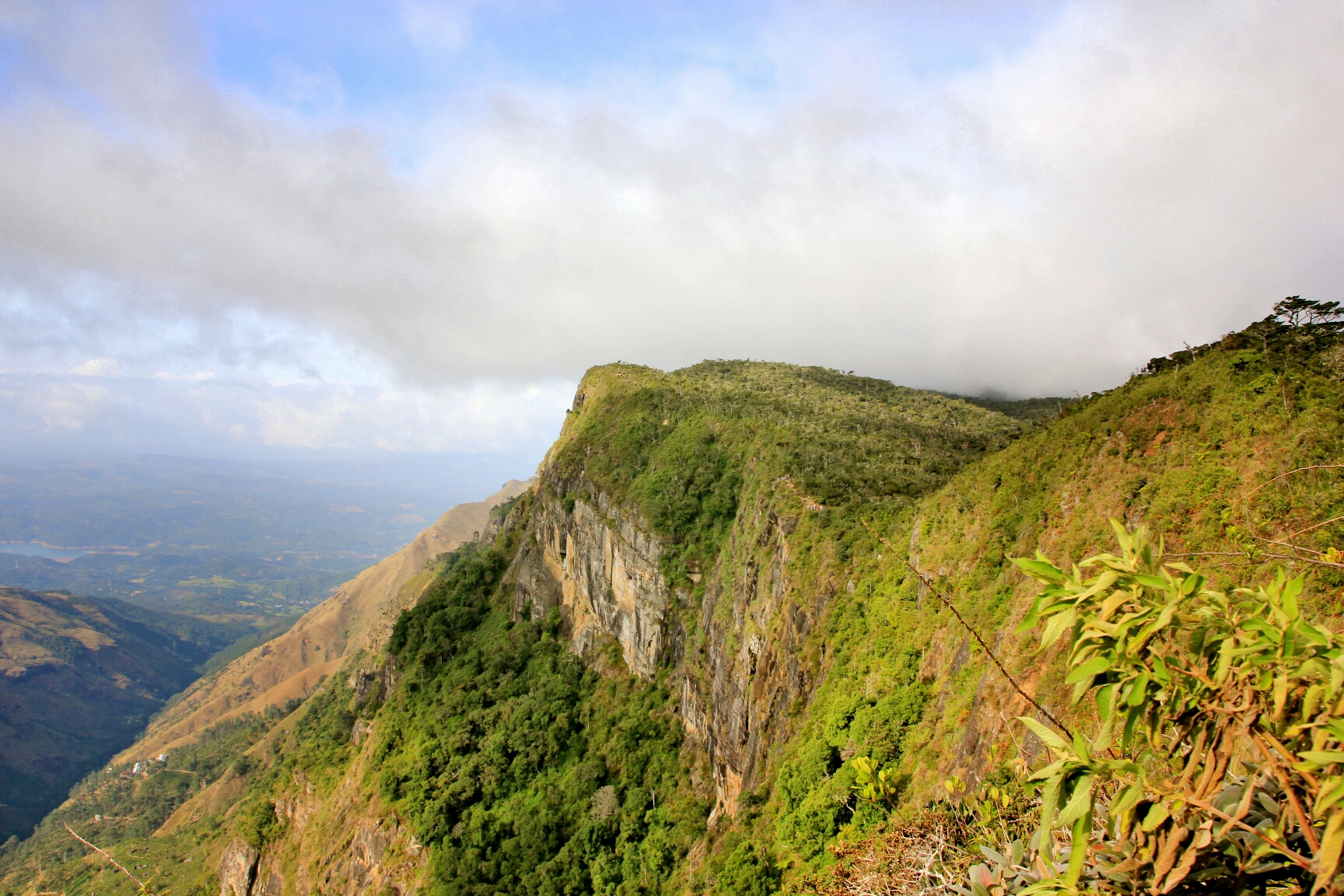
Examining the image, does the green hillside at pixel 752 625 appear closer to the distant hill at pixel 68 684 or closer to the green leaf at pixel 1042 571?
the green leaf at pixel 1042 571

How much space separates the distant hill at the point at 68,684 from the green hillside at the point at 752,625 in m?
62.4

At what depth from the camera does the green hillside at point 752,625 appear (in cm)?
1269

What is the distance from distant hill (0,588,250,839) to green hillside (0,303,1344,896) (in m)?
62.4

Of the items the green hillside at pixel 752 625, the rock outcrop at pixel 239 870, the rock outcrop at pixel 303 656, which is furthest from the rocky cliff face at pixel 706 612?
the rock outcrop at pixel 303 656

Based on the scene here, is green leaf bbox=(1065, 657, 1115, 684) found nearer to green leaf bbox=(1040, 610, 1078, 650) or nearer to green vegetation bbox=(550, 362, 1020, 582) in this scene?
green leaf bbox=(1040, 610, 1078, 650)

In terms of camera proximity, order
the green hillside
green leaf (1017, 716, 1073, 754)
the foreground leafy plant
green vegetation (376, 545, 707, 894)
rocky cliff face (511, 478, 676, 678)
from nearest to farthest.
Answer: the foreground leafy plant → green leaf (1017, 716, 1073, 754) → the green hillside → green vegetation (376, 545, 707, 894) → rocky cliff face (511, 478, 676, 678)

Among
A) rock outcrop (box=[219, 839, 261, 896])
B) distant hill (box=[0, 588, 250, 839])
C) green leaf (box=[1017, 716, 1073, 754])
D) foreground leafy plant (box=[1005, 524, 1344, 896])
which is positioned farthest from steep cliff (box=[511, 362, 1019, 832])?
distant hill (box=[0, 588, 250, 839])

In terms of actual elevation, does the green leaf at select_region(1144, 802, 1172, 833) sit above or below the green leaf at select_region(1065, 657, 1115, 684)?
below

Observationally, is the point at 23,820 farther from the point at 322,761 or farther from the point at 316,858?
the point at 316,858

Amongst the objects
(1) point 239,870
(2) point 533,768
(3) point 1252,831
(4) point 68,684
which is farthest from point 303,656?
(3) point 1252,831

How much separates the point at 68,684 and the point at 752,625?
20640 centimetres

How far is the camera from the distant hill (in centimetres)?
12150

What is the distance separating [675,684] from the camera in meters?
38.8

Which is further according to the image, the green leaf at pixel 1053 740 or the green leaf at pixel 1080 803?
the green leaf at pixel 1053 740
